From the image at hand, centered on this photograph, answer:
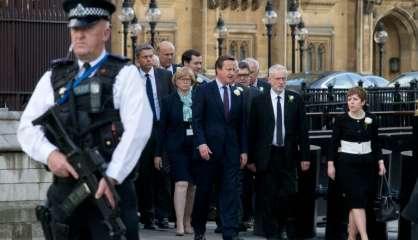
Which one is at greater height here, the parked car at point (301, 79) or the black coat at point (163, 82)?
the black coat at point (163, 82)

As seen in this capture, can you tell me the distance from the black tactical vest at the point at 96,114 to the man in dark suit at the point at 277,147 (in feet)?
24.8

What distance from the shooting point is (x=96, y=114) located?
29.6 feet

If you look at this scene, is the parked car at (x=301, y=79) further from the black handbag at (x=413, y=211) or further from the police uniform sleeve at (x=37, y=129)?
the police uniform sleeve at (x=37, y=129)

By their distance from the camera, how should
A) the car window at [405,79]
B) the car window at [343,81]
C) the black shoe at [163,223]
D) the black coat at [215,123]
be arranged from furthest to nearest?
1. the car window at [405,79]
2. the car window at [343,81]
3. the black shoe at [163,223]
4. the black coat at [215,123]

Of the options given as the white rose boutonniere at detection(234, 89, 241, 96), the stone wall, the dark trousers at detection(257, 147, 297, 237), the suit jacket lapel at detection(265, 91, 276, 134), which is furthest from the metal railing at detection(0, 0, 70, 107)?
the dark trousers at detection(257, 147, 297, 237)

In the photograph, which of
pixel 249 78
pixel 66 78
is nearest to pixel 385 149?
pixel 249 78

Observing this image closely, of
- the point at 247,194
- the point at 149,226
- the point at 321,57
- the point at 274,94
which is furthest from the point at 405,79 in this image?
the point at 274,94

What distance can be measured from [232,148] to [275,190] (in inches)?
41.9

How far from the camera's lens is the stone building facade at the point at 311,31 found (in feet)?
190

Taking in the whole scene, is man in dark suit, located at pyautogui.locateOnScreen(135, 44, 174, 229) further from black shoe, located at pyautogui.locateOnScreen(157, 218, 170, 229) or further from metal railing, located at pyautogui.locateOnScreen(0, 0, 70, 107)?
metal railing, located at pyautogui.locateOnScreen(0, 0, 70, 107)

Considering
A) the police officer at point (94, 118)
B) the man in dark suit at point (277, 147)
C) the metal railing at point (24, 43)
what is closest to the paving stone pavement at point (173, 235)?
the man in dark suit at point (277, 147)

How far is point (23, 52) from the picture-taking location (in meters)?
16.0

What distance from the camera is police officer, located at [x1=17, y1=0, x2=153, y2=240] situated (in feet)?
29.2

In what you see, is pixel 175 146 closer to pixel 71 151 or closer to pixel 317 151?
pixel 317 151
